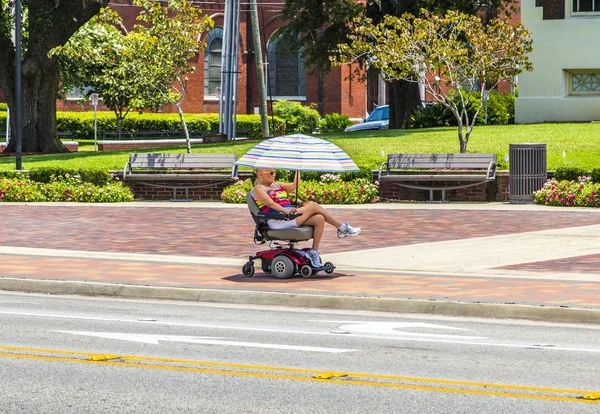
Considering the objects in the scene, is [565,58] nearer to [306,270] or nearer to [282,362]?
[306,270]

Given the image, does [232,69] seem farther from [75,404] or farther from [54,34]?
[75,404]

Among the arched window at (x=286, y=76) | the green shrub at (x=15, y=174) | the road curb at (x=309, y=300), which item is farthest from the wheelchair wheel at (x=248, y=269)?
the arched window at (x=286, y=76)

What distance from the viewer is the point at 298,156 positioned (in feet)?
48.0

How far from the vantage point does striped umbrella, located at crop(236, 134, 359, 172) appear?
14.5 m

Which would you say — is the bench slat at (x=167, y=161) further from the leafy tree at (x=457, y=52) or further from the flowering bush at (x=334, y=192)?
the leafy tree at (x=457, y=52)

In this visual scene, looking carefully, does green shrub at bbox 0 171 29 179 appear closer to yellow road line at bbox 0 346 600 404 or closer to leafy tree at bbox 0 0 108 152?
leafy tree at bbox 0 0 108 152

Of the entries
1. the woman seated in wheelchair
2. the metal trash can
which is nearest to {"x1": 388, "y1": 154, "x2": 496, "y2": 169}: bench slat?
the metal trash can

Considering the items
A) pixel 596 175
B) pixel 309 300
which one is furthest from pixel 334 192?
pixel 309 300

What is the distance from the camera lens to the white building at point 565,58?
39.0 m

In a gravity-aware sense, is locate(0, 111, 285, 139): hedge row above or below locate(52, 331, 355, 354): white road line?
above

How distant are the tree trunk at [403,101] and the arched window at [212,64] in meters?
32.0

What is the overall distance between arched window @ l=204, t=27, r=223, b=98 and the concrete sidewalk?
52.3 meters

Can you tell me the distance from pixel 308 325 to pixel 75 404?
407 cm

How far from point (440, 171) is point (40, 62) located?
18.6 metres
